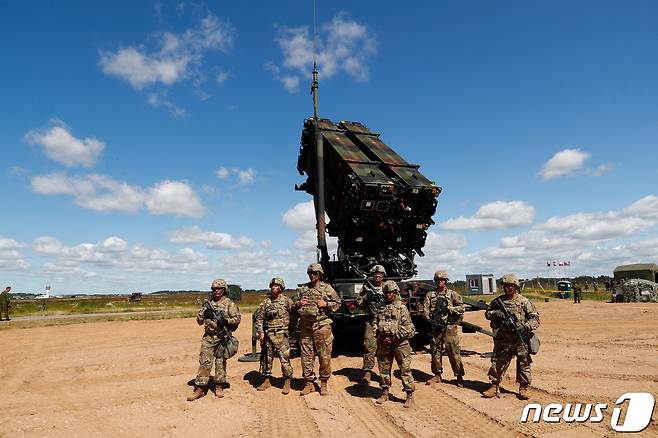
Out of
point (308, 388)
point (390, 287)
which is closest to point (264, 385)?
point (308, 388)

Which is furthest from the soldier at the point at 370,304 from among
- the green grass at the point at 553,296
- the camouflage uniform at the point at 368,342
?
the green grass at the point at 553,296

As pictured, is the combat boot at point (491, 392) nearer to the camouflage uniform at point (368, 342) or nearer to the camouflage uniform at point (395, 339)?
the camouflage uniform at point (395, 339)

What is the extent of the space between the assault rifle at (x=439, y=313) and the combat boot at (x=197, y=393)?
13.1ft

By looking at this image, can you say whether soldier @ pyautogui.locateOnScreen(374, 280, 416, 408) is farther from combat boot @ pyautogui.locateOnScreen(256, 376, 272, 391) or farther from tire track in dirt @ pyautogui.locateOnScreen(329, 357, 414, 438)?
combat boot @ pyautogui.locateOnScreen(256, 376, 272, 391)

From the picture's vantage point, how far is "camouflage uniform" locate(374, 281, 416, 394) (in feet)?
19.6

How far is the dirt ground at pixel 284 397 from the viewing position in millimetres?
5168

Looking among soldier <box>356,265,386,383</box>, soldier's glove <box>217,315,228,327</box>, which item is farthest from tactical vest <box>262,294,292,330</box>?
soldier <box>356,265,386,383</box>

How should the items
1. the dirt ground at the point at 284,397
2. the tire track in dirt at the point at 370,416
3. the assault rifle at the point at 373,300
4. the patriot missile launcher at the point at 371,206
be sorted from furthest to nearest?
the patriot missile launcher at the point at 371,206 → the assault rifle at the point at 373,300 → the dirt ground at the point at 284,397 → the tire track in dirt at the point at 370,416

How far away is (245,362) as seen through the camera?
9.50 meters

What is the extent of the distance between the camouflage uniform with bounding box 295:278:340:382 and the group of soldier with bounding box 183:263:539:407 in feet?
0.05

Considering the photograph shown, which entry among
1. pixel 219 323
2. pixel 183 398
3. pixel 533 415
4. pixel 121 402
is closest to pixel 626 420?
pixel 533 415

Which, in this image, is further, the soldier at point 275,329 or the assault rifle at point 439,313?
the assault rifle at point 439,313

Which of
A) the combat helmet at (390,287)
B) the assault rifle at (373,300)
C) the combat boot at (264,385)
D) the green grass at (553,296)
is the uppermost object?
the combat helmet at (390,287)

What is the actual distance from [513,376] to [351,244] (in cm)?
433
